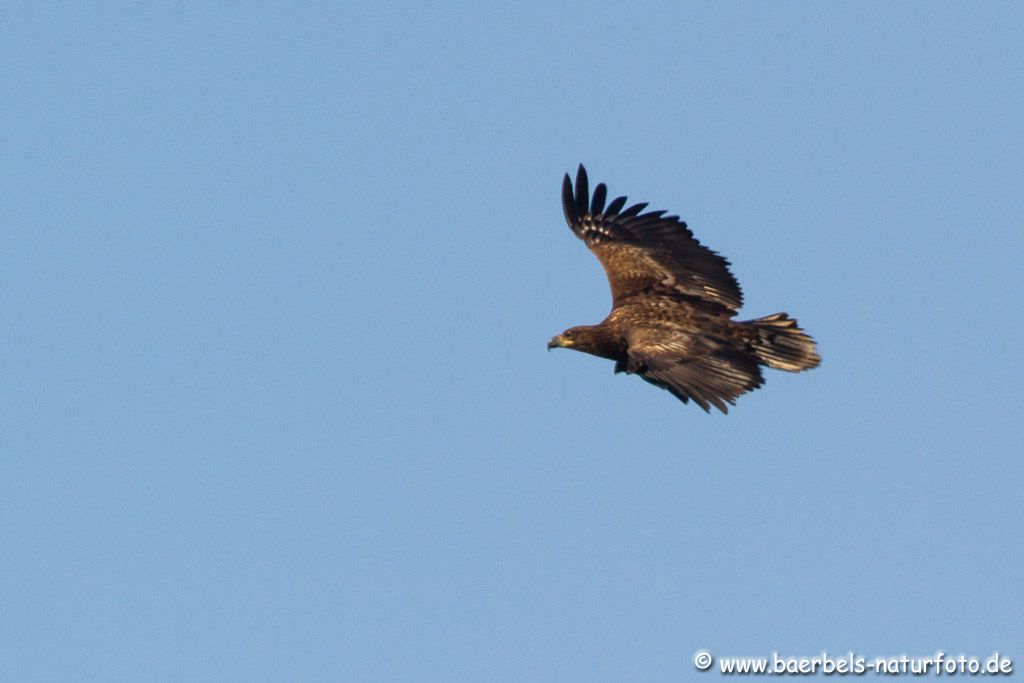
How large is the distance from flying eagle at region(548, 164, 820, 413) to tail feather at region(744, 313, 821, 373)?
0.01 metres

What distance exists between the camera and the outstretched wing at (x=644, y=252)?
21.1m

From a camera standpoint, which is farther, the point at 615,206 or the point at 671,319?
the point at 615,206

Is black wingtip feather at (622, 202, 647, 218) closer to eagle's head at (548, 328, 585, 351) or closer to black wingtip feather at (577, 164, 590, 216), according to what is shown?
black wingtip feather at (577, 164, 590, 216)

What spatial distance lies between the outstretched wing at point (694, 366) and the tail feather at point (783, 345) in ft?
1.58

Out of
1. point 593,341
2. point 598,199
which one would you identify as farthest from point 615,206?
point 593,341

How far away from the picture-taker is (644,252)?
72.0ft

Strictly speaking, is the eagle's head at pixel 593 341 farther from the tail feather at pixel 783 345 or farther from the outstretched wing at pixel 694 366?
the tail feather at pixel 783 345

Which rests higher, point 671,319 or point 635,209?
point 635,209

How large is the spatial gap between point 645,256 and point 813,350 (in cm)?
315

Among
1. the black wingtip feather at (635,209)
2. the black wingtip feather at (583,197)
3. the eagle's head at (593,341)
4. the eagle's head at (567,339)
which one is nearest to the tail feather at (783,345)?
the eagle's head at (593,341)

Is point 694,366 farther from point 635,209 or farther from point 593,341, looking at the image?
point 635,209

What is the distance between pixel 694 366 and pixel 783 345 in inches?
76.0

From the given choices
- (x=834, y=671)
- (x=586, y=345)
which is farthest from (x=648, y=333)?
(x=834, y=671)

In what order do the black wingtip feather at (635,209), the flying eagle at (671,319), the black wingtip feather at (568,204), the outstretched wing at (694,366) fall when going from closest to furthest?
the outstretched wing at (694,366) < the flying eagle at (671,319) < the black wingtip feather at (635,209) < the black wingtip feather at (568,204)
